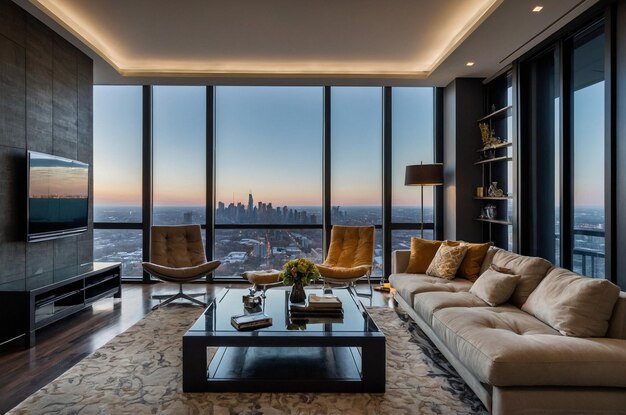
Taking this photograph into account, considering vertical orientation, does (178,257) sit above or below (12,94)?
below

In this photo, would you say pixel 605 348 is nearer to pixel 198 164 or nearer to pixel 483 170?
pixel 483 170

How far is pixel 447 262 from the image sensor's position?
12.5 ft

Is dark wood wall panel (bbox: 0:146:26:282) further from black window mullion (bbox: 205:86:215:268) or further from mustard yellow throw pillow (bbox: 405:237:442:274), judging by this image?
mustard yellow throw pillow (bbox: 405:237:442:274)

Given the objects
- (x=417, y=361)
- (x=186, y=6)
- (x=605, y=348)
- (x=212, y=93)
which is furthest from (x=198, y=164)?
(x=605, y=348)

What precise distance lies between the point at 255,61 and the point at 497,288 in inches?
152

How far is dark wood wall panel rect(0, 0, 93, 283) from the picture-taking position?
325cm

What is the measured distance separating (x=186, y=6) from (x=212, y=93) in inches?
84.4

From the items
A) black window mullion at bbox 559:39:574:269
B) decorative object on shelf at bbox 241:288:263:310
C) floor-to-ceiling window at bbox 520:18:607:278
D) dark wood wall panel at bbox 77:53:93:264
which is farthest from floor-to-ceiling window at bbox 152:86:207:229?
black window mullion at bbox 559:39:574:269

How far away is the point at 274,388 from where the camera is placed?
2.32 metres

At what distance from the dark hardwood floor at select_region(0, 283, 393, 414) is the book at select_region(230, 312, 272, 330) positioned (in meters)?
1.32

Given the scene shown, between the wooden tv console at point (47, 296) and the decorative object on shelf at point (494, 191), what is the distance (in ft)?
15.8

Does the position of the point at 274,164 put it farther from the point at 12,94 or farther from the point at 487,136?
the point at 12,94

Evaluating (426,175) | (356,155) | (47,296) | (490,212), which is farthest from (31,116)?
(490,212)

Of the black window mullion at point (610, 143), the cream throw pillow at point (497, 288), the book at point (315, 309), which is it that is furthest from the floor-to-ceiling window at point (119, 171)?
the black window mullion at point (610, 143)
